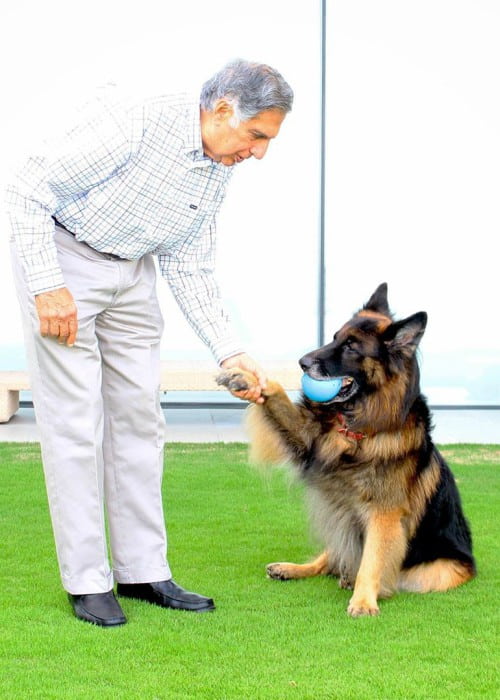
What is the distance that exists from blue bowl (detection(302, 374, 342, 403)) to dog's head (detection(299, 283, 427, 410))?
0.8 inches

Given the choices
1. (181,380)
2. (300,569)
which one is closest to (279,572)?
(300,569)

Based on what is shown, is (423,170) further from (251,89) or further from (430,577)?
(251,89)

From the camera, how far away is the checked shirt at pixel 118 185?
3.17 metres

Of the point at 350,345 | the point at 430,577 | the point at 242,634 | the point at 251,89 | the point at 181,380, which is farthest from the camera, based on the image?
the point at 181,380

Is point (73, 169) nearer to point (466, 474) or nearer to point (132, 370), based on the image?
point (132, 370)

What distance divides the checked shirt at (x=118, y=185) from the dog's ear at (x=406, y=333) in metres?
0.82

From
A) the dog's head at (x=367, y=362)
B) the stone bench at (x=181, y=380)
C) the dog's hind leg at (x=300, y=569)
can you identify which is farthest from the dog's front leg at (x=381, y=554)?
the stone bench at (x=181, y=380)

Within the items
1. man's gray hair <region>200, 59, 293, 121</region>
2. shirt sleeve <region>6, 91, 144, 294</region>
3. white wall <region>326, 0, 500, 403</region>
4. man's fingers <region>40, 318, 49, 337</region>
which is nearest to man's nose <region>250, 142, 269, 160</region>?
man's gray hair <region>200, 59, 293, 121</region>

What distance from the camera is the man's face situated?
126 inches

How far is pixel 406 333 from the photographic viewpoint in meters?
3.93

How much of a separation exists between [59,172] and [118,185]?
0.21 meters

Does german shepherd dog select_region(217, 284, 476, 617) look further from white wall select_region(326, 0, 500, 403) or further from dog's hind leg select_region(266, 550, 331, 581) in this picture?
white wall select_region(326, 0, 500, 403)

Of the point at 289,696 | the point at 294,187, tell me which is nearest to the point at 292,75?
the point at 294,187

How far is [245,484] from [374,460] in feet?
6.77
